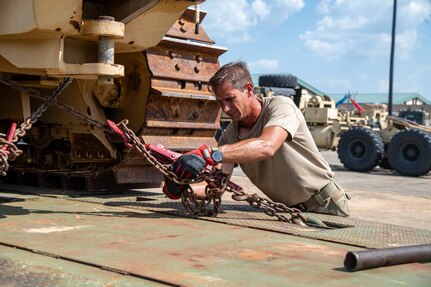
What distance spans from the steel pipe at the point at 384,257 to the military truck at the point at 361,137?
11030 millimetres

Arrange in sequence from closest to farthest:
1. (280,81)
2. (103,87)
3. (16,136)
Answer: (16,136) < (103,87) < (280,81)

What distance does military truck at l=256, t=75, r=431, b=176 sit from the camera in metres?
13.6

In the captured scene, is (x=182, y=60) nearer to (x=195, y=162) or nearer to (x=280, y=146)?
(x=280, y=146)

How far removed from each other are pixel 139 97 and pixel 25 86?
89 cm

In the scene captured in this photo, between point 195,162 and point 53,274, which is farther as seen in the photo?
point 195,162

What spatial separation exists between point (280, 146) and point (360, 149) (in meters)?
10.7

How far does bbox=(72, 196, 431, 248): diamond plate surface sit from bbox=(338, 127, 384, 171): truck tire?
10014 millimetres

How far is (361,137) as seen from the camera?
14.4 metres

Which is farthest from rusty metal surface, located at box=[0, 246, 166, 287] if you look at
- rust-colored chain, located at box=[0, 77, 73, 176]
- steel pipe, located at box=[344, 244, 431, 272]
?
rust-colored chain, located at box=[0, 77, 73, 176]

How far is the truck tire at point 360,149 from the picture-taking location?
1415 cm

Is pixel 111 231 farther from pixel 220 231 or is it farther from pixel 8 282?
pixel 8 282

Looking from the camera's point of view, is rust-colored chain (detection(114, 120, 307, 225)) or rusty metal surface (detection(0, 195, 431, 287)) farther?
rust-colored chain (detection(114, 120, 307, 225))

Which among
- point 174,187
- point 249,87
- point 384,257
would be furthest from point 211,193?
point 384,257

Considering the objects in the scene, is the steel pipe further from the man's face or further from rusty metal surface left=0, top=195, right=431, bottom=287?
the man's face
